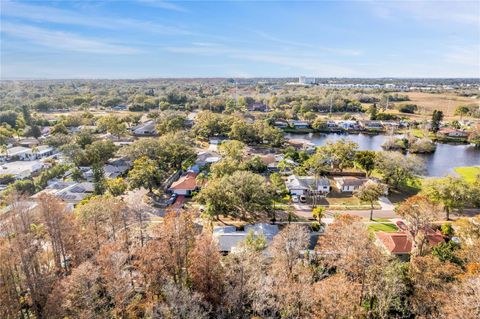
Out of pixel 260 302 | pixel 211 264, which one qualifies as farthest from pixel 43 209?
pixel 260 302

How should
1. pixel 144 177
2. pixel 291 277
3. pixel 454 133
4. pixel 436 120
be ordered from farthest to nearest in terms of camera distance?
1. pixel 436 120
2. pixel 454 133
3. pixel 144 177
4. pixel 291 277

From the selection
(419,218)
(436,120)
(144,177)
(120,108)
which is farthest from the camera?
(120,108)

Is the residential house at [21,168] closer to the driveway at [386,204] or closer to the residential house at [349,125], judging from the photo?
the driveway at [386,204]

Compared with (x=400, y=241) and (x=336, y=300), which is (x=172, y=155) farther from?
(x=336, y=300)

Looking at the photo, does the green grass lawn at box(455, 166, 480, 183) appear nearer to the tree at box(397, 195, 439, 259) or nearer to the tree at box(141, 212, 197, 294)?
the tree at box(397, 195, 439, 259)

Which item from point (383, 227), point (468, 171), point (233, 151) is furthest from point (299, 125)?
point (383, 227)

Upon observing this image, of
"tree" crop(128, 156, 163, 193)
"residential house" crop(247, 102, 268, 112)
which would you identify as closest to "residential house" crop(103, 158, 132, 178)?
"tree" crop(128, 156, 163, 193)

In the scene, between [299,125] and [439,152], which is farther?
[299,125]
